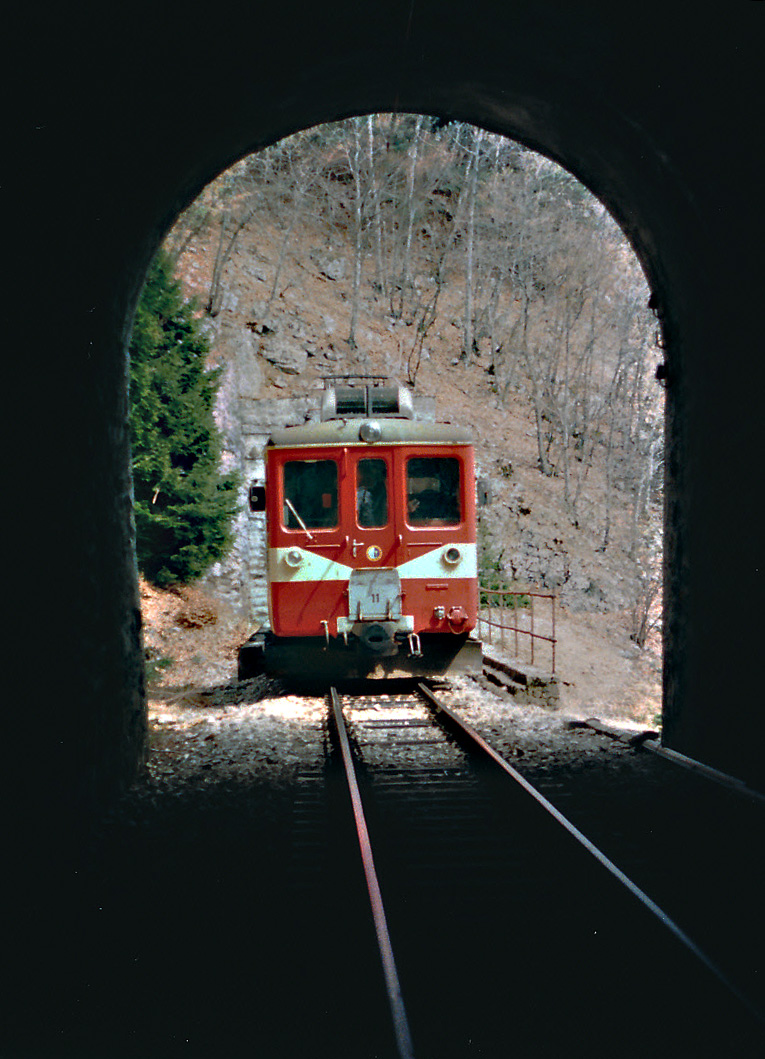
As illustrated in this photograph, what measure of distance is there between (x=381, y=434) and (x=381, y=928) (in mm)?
6135

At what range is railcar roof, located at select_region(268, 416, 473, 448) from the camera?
8.98 metres

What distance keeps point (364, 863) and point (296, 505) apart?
17.4 feet

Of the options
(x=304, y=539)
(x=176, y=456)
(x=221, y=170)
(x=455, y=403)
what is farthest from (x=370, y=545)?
(x=455, y=403)

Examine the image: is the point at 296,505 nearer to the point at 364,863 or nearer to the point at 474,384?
the point at 364,863

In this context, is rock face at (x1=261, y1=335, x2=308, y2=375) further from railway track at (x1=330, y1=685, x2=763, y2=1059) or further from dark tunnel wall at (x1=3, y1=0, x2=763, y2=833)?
railway track at (x1=330, y1=685, x2=763, y2=1059)

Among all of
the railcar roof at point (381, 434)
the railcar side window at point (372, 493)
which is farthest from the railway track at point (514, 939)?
the railcar roof at point (381, 434)

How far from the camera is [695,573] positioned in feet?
19.4

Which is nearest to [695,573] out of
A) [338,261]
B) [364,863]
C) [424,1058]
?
[364,863]

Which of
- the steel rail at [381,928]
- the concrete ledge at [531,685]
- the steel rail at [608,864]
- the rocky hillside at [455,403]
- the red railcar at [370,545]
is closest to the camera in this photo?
the steel rail at [381,928]

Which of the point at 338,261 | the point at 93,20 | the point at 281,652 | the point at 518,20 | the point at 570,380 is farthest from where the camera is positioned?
the point at 338,261

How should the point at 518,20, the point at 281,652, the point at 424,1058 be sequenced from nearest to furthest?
the point at 424,1058 < the point at 518,20 < the point at 281,652

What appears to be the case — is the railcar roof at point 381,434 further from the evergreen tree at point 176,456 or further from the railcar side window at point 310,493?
the evergreen tree at point 176,456

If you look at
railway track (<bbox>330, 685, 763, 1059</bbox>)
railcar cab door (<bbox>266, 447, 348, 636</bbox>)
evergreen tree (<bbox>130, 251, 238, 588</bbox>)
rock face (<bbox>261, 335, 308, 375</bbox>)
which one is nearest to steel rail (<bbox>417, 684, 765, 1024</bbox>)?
railway track (<bbox>330, 685, 763, 1059</bbox>)

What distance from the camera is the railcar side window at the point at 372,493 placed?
29.7 feet
